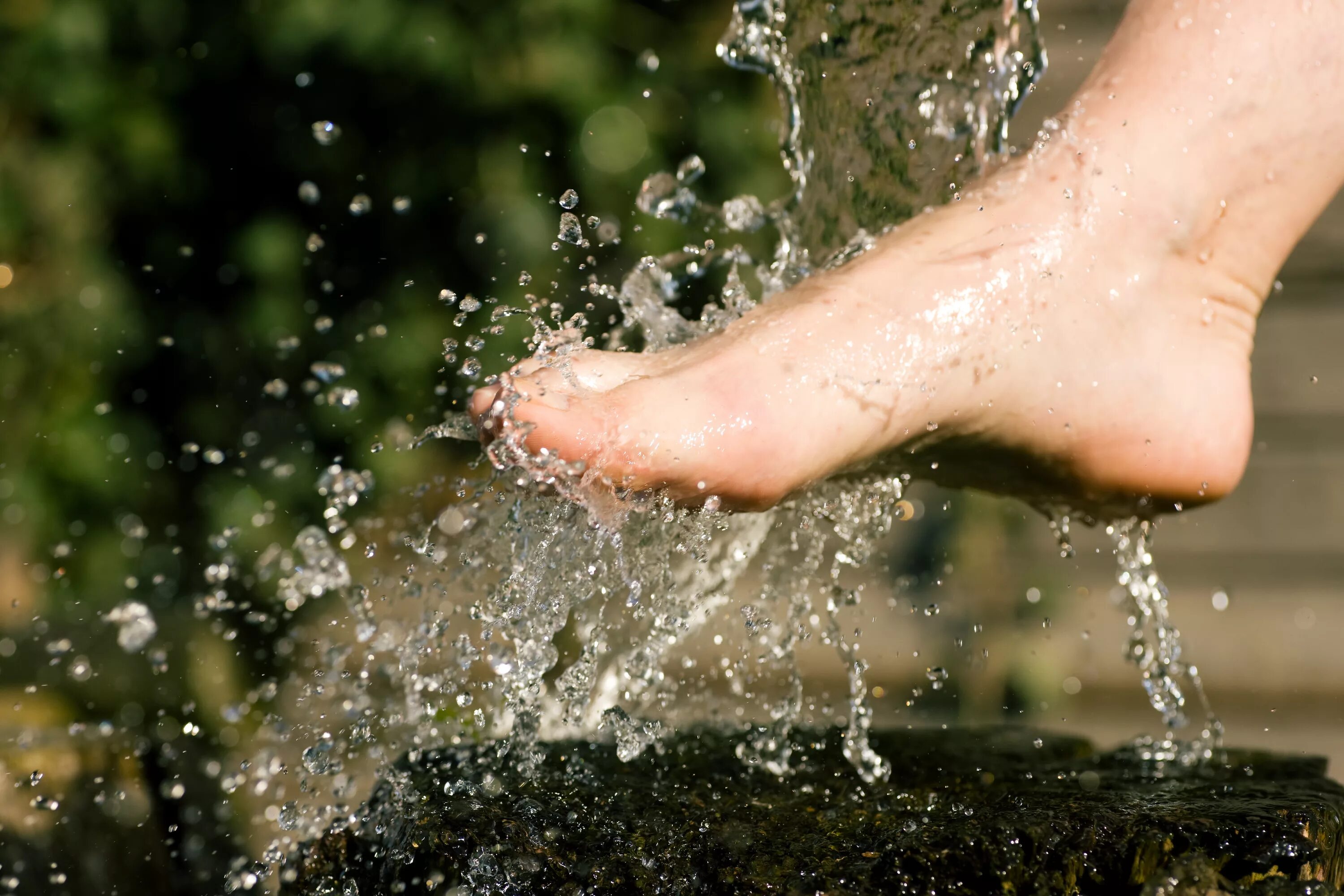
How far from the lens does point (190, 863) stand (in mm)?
1317

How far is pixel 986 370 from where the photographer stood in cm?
109

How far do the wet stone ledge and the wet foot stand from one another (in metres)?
0.24

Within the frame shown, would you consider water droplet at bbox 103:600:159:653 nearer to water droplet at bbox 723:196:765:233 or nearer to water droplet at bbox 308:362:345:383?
water droplet at bbox 308:362:345:383

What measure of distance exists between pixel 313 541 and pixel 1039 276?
0.92m

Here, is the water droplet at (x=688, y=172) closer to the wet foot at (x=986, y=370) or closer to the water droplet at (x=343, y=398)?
the water droplet at (x=343, y=398)

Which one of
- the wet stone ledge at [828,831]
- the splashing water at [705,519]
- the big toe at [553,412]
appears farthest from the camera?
the splashing water at [705,519]

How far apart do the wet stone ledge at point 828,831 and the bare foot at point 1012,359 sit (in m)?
0.24

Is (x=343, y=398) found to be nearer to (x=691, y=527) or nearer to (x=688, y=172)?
(x=688, y=172)

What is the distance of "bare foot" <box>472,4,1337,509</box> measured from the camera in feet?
3.11

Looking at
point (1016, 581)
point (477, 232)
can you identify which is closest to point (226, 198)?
point (477, 232)

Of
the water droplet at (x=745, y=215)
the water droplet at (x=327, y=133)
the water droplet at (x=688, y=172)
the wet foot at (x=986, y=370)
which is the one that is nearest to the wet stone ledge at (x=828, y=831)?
the wet foot at (x=986, y=370)

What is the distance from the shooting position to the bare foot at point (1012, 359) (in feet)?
3.11

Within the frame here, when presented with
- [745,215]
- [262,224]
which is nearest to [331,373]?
[262,224]

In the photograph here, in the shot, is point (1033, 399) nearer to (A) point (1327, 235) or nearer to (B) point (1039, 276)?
(B) point (1039, 276)
